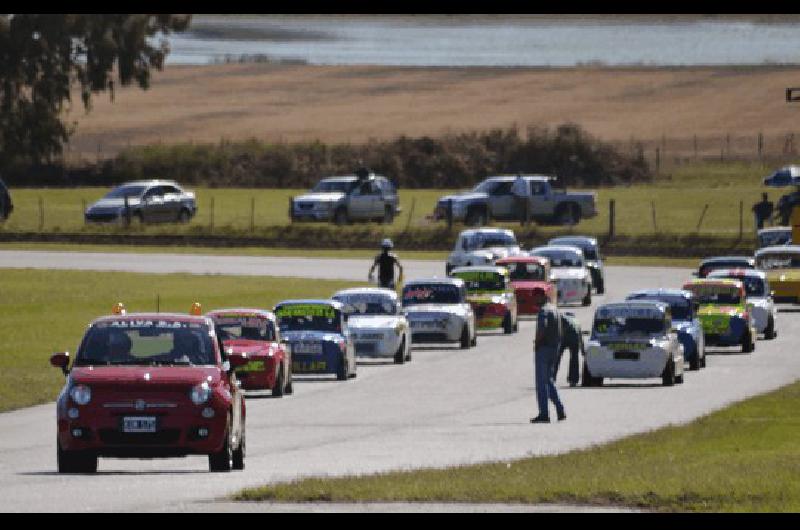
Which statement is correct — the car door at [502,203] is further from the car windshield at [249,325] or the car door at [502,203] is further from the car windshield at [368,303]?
the car windshield at [249,325]

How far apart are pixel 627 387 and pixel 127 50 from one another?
2708 inches

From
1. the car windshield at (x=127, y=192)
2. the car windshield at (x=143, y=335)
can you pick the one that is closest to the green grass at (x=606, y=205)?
the car windshield at (x=127, y=192)

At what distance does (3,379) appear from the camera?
40188 millimetres

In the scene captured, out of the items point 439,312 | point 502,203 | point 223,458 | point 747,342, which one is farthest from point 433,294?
point 502,203

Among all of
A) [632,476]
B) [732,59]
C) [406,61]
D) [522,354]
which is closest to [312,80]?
[406,61]

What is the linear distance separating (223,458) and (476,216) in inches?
2499

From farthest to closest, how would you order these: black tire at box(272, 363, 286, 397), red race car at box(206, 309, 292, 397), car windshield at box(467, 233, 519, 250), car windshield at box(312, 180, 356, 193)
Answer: car windshield at box(312, 180, 356, 193) < car windshield at box(467, 233, 519, 250) < black tire at box(272, 363, 286, 397) < red race car at box(206, 309, 292, 397)

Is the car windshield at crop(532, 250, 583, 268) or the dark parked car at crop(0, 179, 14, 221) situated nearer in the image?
the car windshield at crop(532, 250, 583, 268)

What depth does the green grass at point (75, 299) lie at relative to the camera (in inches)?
1768

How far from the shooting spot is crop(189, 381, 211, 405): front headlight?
987 inches

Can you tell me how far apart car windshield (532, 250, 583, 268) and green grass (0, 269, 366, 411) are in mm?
5343

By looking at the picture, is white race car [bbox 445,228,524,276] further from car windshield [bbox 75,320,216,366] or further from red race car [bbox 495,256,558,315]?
car windshield [bbox 75,320,216,366]

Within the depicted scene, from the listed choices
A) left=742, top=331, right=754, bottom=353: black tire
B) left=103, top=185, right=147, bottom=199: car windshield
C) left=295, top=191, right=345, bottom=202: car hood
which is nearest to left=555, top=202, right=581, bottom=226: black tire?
left=295, top=191, right=345, bottom=202: car hood
